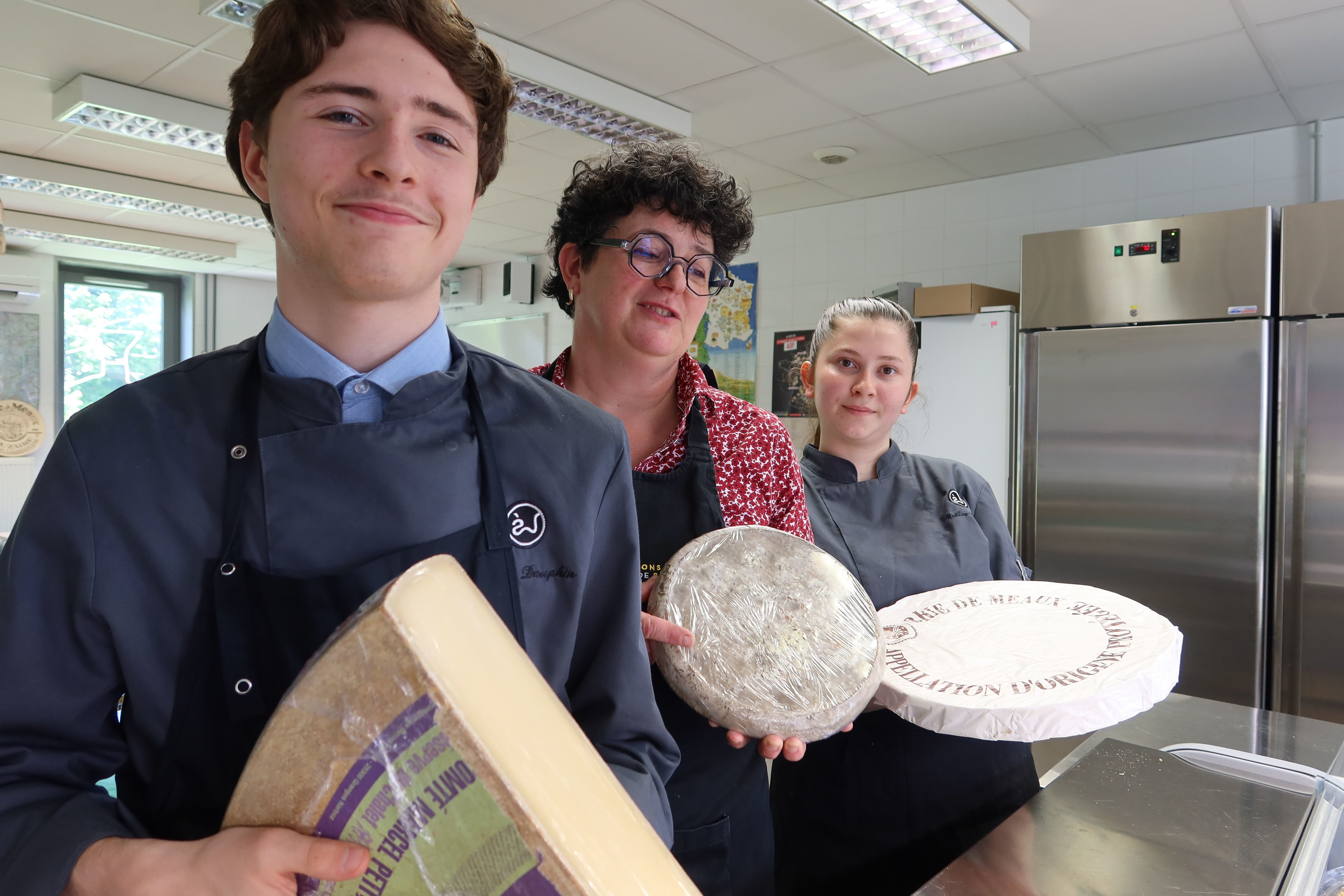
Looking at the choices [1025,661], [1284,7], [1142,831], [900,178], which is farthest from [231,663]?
[900,178]

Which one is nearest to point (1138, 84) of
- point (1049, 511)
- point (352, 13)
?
point (1049, 511)

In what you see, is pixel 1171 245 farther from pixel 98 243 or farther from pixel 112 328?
pixel 112 328

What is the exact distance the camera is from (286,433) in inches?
30.9

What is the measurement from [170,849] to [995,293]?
4527mm

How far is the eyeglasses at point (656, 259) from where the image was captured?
1.47 m

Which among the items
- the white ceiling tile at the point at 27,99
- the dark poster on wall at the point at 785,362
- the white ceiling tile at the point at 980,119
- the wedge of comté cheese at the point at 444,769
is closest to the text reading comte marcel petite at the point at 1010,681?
the wedge of comté cheese at the point at 444,769

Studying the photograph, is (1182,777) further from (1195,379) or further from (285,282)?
(1195,379)

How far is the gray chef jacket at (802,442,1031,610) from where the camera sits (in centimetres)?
185

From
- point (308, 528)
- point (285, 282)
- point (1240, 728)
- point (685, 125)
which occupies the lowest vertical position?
point (1240, 728)

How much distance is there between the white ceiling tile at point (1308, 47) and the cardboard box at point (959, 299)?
1472 mm

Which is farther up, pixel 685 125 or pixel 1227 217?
pixel 685 125

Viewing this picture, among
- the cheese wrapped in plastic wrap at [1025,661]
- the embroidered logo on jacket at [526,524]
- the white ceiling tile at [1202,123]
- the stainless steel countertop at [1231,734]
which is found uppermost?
the white ceiling tile at [1202,123]

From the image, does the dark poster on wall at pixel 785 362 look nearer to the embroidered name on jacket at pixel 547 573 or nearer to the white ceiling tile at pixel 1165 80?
the white ceiling tile at pixel 1165 80

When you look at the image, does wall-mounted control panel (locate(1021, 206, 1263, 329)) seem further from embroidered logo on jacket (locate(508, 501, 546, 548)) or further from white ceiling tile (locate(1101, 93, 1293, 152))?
embroidered logo on jacket (locate(508, 501, 546, 548))
